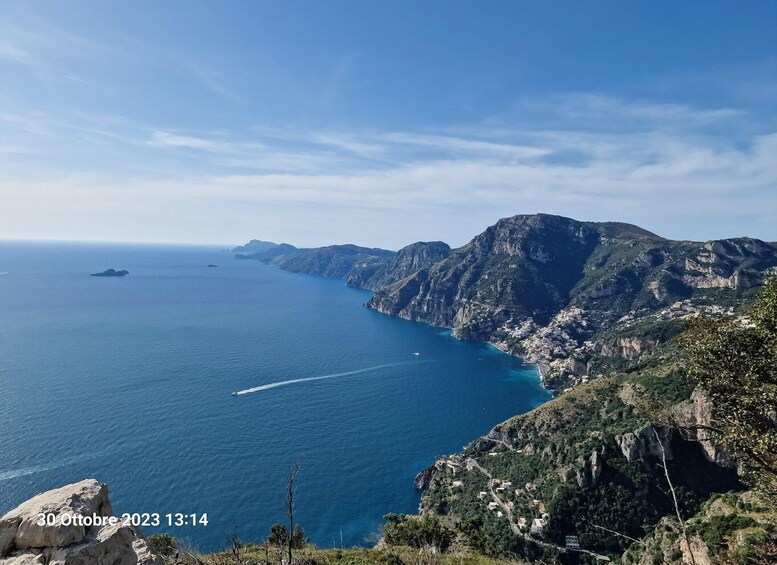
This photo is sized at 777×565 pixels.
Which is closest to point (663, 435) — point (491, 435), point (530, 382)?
point (491, 435)

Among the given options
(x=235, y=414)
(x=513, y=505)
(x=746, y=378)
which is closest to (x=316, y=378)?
(x=235, y=414)

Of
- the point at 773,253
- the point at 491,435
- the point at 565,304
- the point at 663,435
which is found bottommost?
the point at 491,435

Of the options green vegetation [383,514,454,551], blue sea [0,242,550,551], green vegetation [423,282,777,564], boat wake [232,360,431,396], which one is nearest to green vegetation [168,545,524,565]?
green vegetation [383,514,454,551]

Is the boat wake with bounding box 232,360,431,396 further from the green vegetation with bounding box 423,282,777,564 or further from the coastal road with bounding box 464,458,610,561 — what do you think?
the coastal road with bounding box 464,458,610,561

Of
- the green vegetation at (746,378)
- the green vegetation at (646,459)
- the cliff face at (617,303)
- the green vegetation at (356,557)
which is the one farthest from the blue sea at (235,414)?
the green vegetation at (746,378)

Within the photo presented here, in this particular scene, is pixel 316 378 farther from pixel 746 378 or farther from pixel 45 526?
pixel 746 378

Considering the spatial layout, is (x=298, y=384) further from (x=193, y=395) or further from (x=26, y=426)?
(x=26, y=426)
